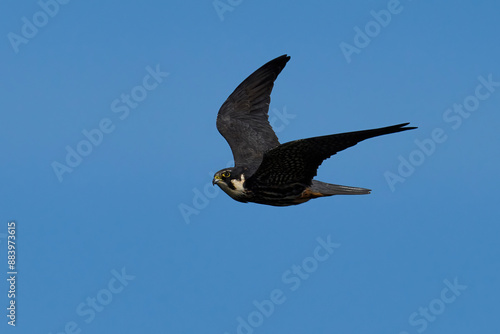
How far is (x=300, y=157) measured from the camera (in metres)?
11.3

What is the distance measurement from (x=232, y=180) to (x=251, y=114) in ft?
8.63

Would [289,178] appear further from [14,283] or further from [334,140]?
[14,283]

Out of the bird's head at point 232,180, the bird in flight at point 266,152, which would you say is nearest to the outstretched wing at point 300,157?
the bird in flight at point 266,152

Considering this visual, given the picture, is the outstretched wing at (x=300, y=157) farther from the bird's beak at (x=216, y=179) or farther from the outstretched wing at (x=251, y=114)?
the outstretched wing at (x=251, y=114)

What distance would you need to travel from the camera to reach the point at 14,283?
1303 cm

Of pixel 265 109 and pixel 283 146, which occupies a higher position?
pixel 265 109

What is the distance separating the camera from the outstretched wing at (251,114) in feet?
45.1

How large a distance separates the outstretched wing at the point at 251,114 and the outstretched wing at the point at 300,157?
183 cm

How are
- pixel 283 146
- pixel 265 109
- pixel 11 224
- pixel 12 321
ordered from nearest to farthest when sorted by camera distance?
pixel 283 146, pixel 12 321, pixel 11 224, pixel 265 109

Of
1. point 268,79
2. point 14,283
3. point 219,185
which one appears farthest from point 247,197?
point 14,283

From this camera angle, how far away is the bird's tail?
471 inches

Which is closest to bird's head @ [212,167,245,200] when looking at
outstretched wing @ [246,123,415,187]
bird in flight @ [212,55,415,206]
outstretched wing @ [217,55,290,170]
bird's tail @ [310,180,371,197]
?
bird in flight @ [212,55,415,206]

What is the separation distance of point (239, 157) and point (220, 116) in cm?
139

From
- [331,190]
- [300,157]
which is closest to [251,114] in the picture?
[331,190]
